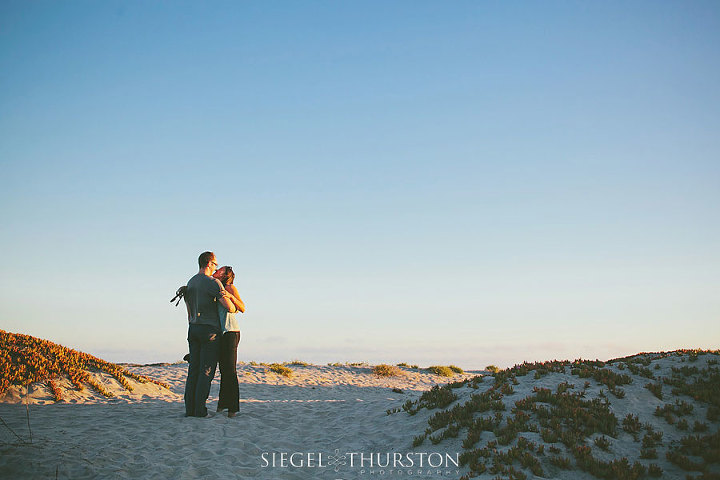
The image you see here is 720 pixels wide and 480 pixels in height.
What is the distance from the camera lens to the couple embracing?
38.6ft

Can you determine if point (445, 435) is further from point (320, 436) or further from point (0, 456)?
point (0, 456)

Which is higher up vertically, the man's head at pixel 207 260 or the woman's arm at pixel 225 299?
the man's head at pixel 207 260

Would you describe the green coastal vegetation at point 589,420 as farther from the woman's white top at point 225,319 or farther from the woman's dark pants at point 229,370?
the woman's white top at point 225,319

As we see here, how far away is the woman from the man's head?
11.3 inches

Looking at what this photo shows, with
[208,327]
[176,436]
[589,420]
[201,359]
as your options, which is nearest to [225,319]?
[208,327]

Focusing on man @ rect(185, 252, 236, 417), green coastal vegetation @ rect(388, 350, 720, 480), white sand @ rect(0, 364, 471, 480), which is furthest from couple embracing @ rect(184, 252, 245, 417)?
green coastal vegetation @ rect(388, 350, 720, 480)

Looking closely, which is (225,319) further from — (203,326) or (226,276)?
(226,276)

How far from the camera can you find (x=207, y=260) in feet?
39.6

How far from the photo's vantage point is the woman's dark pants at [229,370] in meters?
12.1

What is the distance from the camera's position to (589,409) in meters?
10.1

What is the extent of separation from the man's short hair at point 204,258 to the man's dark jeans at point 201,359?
1.67 m

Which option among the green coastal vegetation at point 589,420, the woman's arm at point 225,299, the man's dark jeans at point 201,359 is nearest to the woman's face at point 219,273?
the woman's arm at point 225,299

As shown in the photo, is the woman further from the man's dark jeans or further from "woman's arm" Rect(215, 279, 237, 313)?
the man's dark jeans

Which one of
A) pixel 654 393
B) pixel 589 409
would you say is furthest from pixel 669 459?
pixel 654 393
